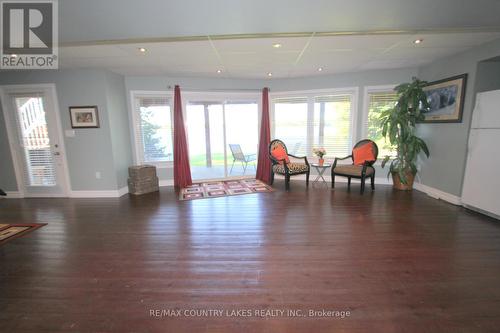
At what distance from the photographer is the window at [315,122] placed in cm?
522

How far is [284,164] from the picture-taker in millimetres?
4902

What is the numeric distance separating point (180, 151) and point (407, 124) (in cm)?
474

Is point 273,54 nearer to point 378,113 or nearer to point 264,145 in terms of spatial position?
point 264,145

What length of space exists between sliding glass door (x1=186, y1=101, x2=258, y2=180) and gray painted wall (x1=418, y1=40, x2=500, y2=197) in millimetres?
3612

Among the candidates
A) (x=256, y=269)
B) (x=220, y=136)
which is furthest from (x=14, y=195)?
(x=256, y=269)

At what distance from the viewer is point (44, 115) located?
4.34 metres

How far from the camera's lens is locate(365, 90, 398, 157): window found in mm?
4883

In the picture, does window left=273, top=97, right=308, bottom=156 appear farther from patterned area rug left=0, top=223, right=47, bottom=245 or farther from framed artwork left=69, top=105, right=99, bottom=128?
patterned area rug left=0, top=223, right=47, bottom=245

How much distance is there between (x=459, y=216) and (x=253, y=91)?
4505mm

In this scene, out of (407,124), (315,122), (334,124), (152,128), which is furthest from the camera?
(315,122)

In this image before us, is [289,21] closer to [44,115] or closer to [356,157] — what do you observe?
[356,157]

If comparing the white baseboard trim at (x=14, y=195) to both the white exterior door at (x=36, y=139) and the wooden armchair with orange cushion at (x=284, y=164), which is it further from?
the wooden armchair with orange cushion at (x=284, y=164)

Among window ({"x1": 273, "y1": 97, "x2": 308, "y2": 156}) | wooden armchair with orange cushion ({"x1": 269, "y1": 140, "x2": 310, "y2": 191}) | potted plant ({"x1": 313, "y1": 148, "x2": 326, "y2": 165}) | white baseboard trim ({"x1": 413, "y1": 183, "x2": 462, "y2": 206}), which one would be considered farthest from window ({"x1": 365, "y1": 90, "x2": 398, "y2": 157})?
wooden armchair with orange cushion ({"x1": 269, "y1": 140, "x2": 310, "y2": 191})

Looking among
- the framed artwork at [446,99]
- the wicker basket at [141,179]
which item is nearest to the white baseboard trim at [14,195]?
the wicker basket at [141,179]
